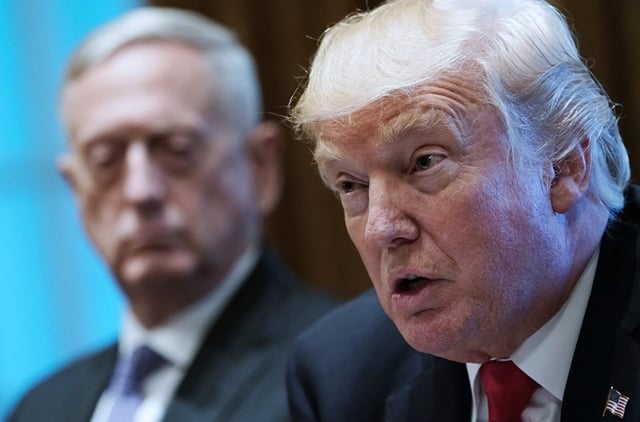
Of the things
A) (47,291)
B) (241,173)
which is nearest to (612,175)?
(241,173)

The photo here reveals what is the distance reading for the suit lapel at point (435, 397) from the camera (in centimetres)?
175

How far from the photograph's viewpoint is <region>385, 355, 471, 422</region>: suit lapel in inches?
69.0

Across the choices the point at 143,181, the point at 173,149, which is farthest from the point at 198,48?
the point at 143,181

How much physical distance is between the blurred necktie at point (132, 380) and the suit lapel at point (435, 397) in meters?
0.91

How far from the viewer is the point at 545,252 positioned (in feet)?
5.17

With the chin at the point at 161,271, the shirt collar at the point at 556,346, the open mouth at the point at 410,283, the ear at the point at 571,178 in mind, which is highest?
the ear at the point at 571,178

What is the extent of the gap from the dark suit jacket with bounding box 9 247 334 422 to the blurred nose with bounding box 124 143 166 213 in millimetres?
296

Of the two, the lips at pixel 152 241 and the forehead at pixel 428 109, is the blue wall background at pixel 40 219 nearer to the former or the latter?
the lips at pixel 152 241

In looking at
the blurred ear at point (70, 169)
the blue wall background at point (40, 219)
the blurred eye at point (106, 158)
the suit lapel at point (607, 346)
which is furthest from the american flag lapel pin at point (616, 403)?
the blue wall background at point (40, 219)

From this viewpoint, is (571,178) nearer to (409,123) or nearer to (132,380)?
(409,123)

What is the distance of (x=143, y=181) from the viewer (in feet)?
8.52

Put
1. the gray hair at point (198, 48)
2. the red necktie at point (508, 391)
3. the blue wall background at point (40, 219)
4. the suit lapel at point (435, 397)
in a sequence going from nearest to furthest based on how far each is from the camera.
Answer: the red necktie at point (508, 391) → the suit lapel at point (435, 397) → the gray hair at point (198, 48) → the blue wall background at point (40, 219)

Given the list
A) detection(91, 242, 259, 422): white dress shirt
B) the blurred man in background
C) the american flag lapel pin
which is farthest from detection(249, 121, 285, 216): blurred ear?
the american flag lapel pin

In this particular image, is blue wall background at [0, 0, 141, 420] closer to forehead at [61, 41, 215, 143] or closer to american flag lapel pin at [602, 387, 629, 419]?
forehead at [61, 41, 215, 143]
